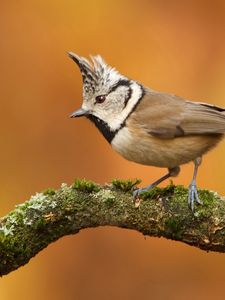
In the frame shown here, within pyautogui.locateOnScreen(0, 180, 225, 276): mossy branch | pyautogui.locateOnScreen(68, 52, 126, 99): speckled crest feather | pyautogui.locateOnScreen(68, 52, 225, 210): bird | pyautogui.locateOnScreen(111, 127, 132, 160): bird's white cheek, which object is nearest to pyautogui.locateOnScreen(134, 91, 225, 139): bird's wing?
pyautogui.locateOnScreen(68, 52, 225, 210): bird

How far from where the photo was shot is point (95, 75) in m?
3.82

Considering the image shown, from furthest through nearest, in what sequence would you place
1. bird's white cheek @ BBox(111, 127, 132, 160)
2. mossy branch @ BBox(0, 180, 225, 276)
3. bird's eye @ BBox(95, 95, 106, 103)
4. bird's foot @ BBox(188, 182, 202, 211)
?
bird's eye @ BBox(95, 95, 106, 103) → bird's white cheek @ BBox(111, 127, 132, 160) → bird's foot @ BBox(188, 182, 202, 211) → mossy branch @ BBox(0, 180, 225, 276)

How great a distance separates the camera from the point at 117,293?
5.01m

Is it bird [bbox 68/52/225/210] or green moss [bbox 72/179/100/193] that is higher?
bird [bbox 68/52/225/210]

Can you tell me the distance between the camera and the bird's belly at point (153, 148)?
3.74 m

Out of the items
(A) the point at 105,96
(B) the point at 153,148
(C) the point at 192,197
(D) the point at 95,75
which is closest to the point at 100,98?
(A) the point at 105,96

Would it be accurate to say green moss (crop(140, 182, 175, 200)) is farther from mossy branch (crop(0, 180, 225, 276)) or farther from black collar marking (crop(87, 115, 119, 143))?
black collar marking (crop(87, 115, 119, 143))

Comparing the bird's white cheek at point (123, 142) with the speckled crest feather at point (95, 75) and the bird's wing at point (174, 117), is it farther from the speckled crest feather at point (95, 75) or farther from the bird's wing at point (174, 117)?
the speckled crest feather at point (95, 75)

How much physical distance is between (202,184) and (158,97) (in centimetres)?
125

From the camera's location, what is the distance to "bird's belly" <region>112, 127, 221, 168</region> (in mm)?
3740

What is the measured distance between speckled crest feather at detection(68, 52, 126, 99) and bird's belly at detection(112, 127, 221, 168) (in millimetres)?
286

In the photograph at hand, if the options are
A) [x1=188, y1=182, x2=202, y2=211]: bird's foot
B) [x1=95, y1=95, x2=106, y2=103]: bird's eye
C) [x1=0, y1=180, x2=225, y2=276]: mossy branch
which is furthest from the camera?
[x1=95, y1=95, x2=106, y2=103]: bird's eye

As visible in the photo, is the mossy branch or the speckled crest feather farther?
the speckled crest feather

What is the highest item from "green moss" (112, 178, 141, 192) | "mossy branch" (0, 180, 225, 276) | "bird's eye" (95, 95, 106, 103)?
"bird's eye" (95, 95, 106, 103)
